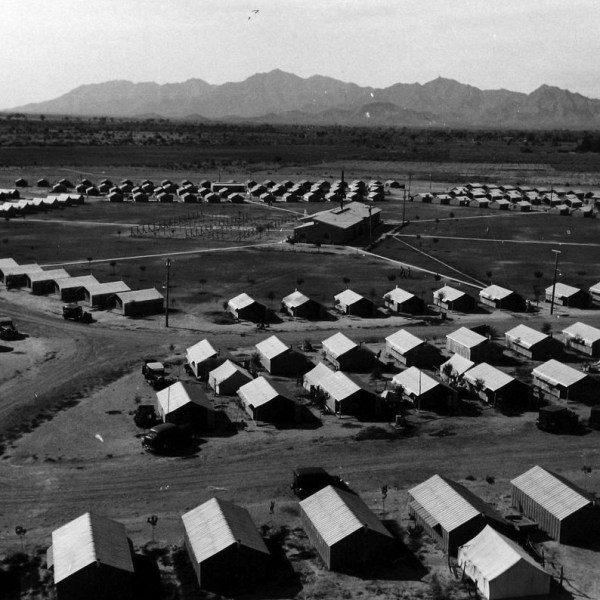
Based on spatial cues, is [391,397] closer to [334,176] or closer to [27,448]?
[27,448]

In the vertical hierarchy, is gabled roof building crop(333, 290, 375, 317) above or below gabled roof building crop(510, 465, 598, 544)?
above

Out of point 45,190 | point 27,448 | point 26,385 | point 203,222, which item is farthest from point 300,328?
point 45,190

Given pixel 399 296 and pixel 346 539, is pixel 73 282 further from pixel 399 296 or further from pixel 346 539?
pixel 346 539

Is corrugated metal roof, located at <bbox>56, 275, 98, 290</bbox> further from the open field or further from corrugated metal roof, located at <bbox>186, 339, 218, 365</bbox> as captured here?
corrugated metal roof, located at <bbox>186, 339, 218, 365</bbox>

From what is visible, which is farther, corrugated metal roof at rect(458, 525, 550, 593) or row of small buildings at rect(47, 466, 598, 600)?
corrugated metal roof at rect(458, 525, 550, 593)

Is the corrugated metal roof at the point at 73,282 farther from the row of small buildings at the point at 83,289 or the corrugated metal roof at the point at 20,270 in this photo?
the corrugated metal roof at the point at 20,270

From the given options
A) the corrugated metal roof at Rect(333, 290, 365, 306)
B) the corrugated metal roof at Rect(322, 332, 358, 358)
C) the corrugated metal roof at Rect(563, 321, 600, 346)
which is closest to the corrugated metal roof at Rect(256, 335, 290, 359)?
the corrugated metal roof at Rect(322, 332, 358, 358)

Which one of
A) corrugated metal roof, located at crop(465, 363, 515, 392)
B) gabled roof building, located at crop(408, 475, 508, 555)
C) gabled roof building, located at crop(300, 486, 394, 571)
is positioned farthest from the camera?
corrugated metal roof, located at crop(465, 363, 515, 392)

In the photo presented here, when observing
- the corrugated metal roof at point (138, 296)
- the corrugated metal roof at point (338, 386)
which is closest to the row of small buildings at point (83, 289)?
the corrugated metal roof at point (138, 296)
